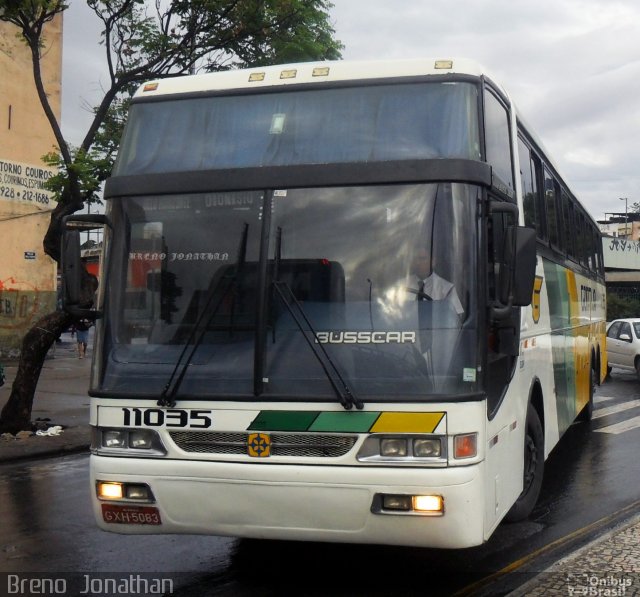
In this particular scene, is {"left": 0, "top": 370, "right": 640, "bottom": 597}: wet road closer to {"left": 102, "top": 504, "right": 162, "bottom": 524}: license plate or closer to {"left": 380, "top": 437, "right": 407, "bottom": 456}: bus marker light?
{"left": 102, "top": 504, "right": 162, "bottom": 524}: license plate

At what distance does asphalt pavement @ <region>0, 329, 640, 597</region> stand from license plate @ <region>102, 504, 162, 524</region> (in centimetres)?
216

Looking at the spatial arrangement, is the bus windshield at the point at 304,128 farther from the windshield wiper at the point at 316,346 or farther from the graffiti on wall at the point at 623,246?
the graffiti on wall at the point at 623,246

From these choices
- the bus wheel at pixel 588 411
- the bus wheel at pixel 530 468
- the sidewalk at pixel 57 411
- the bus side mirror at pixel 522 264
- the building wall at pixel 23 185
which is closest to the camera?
the bus side mirror at pixel 522 264

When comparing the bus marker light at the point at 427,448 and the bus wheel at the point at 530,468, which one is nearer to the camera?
the bus marker light at the point at 427,448

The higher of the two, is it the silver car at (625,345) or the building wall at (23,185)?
the building wall at (23,185)

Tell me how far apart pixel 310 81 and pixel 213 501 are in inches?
106

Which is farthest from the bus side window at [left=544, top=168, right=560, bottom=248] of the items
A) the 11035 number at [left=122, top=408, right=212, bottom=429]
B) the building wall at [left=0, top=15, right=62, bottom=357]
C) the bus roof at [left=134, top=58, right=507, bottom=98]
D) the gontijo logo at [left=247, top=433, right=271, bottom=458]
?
the building wall at [left=0, top=15, right=62, bottom=357]

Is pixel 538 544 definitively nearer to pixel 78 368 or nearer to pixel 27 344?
pixel 27 344

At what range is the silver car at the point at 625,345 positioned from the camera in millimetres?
20598

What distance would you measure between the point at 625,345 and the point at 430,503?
57.2 ft

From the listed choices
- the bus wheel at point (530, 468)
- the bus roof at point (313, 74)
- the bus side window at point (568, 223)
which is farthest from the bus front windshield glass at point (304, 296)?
the bus side window at point (568, 223)

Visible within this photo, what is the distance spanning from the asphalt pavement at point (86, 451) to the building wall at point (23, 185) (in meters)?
1.47

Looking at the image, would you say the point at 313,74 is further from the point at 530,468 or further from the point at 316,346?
the point at 530,468

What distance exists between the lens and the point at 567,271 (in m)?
9.66
